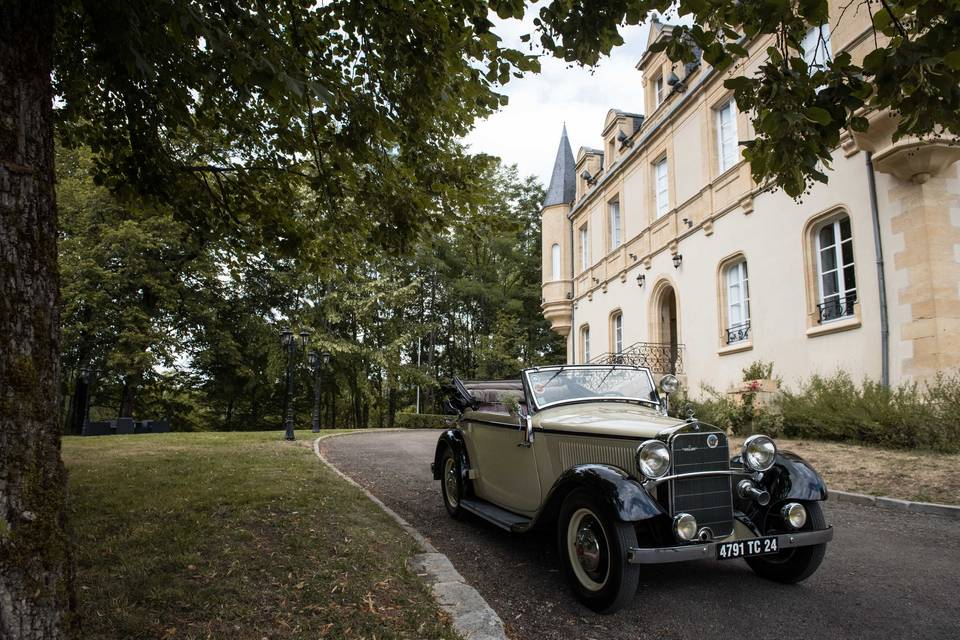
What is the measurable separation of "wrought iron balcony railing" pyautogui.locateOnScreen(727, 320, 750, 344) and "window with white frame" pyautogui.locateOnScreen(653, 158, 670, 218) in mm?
5117

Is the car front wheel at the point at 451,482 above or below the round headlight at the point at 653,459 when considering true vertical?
below

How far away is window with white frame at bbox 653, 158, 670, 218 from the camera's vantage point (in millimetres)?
18938

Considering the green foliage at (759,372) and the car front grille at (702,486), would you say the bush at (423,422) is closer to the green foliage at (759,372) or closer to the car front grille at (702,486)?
the green foliage at (759,372)

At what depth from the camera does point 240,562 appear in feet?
13.5

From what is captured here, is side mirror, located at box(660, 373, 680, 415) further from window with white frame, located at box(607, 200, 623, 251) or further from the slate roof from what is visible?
the slate roof

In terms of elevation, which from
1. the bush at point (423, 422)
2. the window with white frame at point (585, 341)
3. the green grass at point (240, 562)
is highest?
the window with white frame at point (585, 341)

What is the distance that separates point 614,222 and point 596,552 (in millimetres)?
20082

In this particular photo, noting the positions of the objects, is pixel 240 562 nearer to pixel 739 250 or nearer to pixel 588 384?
pixel 588 384

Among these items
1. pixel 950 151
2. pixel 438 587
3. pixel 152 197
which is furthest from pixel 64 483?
pixel 950 151

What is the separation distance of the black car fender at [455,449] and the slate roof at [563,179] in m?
21.8

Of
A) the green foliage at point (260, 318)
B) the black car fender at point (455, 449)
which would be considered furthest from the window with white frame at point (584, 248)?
the black car fender at point (455, 449)

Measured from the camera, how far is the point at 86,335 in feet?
73.1

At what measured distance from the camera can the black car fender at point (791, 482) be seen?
3.99 m

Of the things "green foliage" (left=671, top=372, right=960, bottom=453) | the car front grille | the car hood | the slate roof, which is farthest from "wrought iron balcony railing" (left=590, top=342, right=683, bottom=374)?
the car front grille
